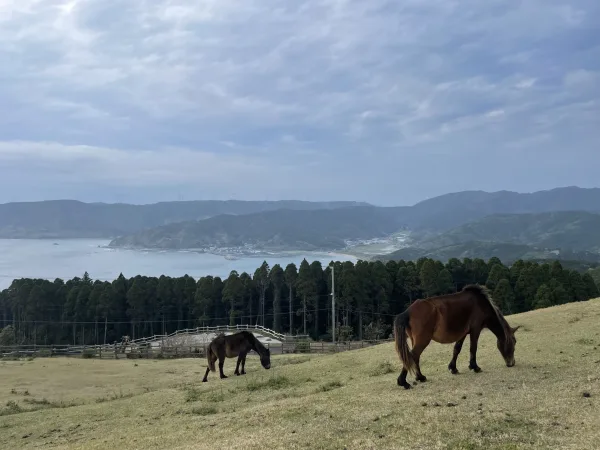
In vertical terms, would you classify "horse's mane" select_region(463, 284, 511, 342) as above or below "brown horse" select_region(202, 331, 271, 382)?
above

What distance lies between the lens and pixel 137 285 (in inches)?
2557

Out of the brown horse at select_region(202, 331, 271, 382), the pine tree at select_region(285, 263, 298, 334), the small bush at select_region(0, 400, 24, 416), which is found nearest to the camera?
the small bush at select_region(0, 400, 24, 416)

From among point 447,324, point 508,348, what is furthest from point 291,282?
point 447,324

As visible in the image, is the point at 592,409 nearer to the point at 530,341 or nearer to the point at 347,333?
the point at 530,341

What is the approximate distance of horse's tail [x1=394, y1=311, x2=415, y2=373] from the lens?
10.2 meters

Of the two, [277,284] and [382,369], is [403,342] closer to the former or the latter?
→ [382,369]

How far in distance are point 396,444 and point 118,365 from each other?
2535cm

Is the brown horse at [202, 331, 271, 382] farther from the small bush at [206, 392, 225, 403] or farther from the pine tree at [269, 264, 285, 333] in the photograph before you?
the pine tree at [269, 264, 285, 333]

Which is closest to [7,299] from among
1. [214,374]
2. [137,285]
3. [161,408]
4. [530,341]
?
[137,285]

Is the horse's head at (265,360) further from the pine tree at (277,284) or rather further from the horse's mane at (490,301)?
the pine tree at (277,284)

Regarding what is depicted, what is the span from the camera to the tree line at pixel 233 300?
202 feet

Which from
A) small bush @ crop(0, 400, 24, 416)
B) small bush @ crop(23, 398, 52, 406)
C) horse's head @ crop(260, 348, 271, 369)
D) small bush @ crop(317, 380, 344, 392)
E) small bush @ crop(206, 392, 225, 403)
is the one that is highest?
small bush @ crop(317, 380, 344, 392)

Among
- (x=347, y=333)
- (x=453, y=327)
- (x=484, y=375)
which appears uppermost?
(x=453, y=327)

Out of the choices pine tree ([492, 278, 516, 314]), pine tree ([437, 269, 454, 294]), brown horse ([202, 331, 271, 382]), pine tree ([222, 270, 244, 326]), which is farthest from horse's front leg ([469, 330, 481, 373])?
pine tree ([222, 270, 244, 326])
